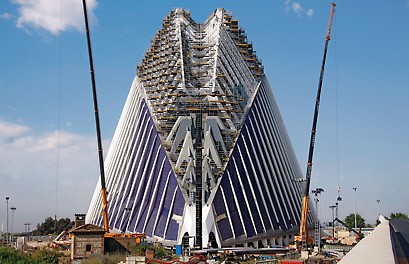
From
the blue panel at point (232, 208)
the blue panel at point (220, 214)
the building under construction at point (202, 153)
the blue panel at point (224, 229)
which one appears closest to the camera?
the blue panel at point (224, 229)

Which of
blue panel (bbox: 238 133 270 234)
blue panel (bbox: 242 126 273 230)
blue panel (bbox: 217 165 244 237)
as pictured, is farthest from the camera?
blue panel (bbox: 242 126 273 230)

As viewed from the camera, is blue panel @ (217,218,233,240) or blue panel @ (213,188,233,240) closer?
blue panel @ (217,218,233,240)

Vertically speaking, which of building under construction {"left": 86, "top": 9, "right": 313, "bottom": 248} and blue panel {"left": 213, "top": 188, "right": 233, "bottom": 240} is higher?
building under construction {"left": 86, "top": 9, "right": 313, "bottom": 248}

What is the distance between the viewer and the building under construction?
6216cm

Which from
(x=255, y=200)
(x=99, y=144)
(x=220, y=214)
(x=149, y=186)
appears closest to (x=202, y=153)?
(x=149, y=186)

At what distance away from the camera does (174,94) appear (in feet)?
233

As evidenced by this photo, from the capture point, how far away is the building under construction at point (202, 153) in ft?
204

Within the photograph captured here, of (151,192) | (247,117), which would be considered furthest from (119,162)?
(247,117)

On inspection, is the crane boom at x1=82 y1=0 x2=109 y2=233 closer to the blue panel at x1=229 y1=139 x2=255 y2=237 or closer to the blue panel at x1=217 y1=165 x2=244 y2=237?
the blue panel at x1=217 y1=165 x2=244 y2=237

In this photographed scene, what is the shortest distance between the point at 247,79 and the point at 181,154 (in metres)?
18.0

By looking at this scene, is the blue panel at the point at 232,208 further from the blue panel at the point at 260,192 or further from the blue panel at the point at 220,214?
the blue panel at the point at 260,192

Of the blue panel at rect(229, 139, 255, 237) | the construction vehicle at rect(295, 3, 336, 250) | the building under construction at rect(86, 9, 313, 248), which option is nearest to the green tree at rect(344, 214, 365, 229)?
the building under construction at rect(86, 9, 313, 248)

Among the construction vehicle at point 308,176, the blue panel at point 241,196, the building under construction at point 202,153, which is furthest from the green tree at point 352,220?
the blue panel at point 241,196

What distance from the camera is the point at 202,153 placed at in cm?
6569
